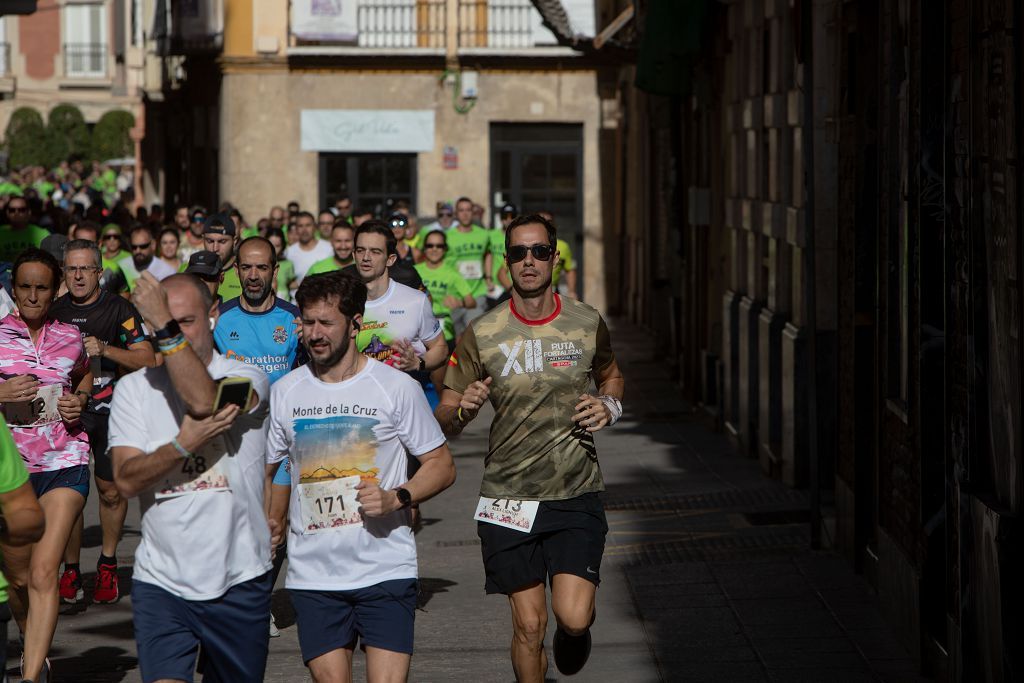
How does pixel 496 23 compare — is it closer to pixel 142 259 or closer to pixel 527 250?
pixel 142 259

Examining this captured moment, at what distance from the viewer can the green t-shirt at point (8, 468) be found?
18.0ft

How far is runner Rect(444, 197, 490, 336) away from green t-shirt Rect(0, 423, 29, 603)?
47.0 ft

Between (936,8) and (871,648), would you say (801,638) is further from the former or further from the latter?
(936,8)

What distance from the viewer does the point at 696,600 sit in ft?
32.5

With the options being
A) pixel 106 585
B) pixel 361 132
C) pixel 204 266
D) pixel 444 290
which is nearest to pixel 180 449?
pixel 204 266

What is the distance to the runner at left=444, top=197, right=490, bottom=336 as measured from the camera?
65.6ft

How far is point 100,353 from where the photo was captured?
9586 mm

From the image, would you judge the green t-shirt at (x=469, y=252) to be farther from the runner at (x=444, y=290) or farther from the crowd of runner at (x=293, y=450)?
the crowd of runner at (x=293, y=450)

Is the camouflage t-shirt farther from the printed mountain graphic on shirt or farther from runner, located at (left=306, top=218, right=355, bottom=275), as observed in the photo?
runner, located at (left=306, top=218, right=355, bottom=275)

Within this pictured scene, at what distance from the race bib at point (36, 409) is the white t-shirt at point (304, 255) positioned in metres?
11.4

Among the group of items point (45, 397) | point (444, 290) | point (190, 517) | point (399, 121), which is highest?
point (399, 121)

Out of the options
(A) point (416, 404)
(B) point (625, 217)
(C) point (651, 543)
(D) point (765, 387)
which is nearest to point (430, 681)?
(A) point (416, 404)

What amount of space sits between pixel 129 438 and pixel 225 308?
3478 mm

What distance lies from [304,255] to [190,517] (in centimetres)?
1463
